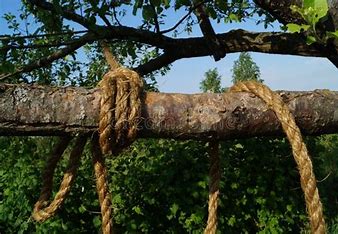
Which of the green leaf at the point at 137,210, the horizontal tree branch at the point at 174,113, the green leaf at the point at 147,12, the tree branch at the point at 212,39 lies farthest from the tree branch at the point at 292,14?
the green leaf at the point at 137,210

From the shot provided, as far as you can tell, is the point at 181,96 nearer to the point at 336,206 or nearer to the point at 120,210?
the point at 120,210

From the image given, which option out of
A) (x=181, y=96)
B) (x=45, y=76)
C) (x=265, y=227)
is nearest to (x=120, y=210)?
(x=265, y=227)

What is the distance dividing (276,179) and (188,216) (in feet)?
2.71

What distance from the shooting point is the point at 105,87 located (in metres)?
1.50

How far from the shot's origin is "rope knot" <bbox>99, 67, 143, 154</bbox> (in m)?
1.46

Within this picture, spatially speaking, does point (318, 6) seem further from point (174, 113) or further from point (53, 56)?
point (53, 56)

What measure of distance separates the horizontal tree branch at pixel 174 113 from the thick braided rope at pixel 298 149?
0.14 feet

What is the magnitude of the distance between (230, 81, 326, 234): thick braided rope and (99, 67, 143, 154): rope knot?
1.28 ft

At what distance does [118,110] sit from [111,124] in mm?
A: 45

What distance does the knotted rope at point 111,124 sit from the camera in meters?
1.47

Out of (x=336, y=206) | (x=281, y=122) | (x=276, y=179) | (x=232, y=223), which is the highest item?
(x=281, y=122)

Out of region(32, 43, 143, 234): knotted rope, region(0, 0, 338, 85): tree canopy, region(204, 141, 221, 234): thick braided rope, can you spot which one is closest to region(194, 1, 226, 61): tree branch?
region(0, 0, 338, 85): tree canopy

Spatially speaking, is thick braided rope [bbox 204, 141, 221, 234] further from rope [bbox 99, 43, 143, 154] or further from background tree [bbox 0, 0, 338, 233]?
background tree [bbox 0, 0, 338, 233]

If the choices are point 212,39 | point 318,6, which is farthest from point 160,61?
point 318,6
